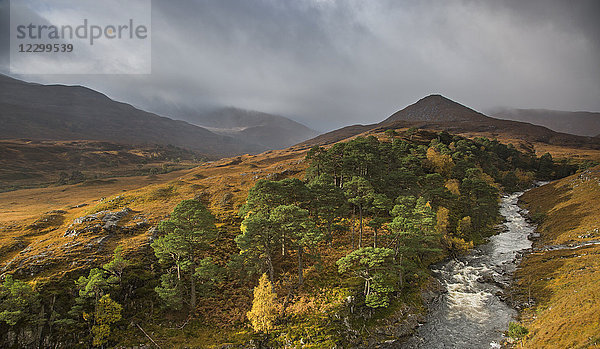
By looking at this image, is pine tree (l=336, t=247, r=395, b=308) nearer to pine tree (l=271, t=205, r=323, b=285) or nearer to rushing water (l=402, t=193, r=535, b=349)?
pine tree (l=271, t=205, r=323, b=285)

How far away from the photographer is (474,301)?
129 feet

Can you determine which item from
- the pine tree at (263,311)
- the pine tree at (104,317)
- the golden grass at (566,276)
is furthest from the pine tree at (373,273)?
the pine tree at (104,317)

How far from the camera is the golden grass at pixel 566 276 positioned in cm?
2505

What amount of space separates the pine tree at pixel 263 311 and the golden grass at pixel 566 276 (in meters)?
29.1

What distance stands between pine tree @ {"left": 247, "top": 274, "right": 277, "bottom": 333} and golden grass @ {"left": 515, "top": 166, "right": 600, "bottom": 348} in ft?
95.4

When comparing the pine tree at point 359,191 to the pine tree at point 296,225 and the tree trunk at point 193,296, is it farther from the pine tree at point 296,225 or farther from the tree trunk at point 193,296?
the tree trunk at point 193,296

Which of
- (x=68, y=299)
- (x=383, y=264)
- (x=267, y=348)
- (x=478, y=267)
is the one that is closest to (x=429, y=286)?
(x=383, y=264)

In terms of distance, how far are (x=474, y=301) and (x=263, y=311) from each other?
112 ft

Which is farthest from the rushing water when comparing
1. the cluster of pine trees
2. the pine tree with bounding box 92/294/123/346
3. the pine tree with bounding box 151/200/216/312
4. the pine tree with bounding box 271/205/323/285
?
the pine tree with bounding box 92/294/123/346

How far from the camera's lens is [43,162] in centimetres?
17100

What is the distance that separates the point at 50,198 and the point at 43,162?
5084 inches

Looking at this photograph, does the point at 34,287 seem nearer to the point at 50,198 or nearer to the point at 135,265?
the point at 135,265

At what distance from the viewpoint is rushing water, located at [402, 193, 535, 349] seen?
3152cm

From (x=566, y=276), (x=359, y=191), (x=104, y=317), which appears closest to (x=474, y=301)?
(x=566, y=276)
